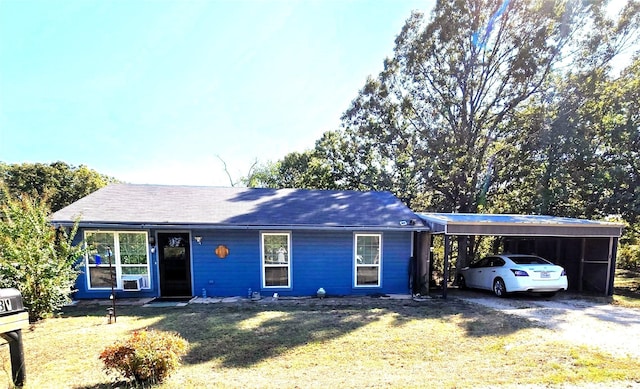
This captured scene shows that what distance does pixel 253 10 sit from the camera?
8.82 metres

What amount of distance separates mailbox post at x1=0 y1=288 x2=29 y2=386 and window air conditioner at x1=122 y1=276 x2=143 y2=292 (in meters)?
4.98

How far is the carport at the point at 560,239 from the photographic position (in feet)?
27.2

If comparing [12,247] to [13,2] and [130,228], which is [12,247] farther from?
[13,2]

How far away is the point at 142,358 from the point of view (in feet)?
10.6

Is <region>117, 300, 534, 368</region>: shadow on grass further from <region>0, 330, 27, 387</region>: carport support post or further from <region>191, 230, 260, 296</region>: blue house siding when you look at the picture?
<region>0, 330, 27, 387</region>: carport support post

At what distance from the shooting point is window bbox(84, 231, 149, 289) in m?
8.07

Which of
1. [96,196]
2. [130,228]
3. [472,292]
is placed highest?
[96,196]

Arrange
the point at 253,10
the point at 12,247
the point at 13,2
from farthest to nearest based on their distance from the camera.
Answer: the point at 253,10, the point at 13,2, the point at 12,247

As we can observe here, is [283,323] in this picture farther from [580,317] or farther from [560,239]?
[560,239]

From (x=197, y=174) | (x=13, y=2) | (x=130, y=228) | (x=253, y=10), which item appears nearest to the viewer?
(x=13, y=2)

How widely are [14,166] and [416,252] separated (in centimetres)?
2957

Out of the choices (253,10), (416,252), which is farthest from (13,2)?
(416,252)

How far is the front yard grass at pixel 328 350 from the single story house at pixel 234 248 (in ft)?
4.52

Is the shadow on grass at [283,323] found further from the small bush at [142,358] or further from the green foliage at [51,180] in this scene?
the green foliage at [51,180]
